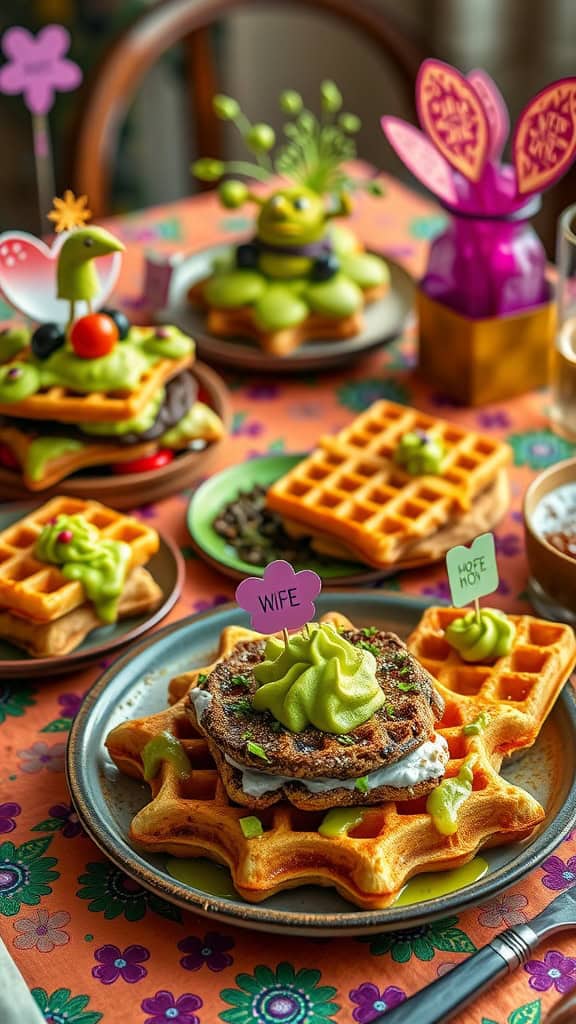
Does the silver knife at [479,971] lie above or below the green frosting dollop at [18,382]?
below

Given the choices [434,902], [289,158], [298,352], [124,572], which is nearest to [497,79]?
[289,158]

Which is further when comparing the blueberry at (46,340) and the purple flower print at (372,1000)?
the blueberry at (46,340)

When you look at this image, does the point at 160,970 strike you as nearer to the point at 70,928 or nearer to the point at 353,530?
the point at 70,928

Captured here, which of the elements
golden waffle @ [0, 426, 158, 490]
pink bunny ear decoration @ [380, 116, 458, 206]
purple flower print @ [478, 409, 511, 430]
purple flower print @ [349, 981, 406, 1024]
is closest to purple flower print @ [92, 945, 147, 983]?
purple flower print @ [349, 981, 406, 1024]

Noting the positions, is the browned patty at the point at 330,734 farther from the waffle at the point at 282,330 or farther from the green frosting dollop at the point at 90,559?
the waffle at the point at 282,330

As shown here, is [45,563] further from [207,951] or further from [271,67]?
[271,67]

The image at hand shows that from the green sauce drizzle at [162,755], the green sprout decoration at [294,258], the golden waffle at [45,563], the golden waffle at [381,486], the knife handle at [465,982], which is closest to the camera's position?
the knife handle at [465,982]

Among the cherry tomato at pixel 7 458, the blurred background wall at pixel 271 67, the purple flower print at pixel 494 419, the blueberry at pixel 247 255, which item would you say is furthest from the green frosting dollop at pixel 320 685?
the blurred background wall at pixel 271 67
